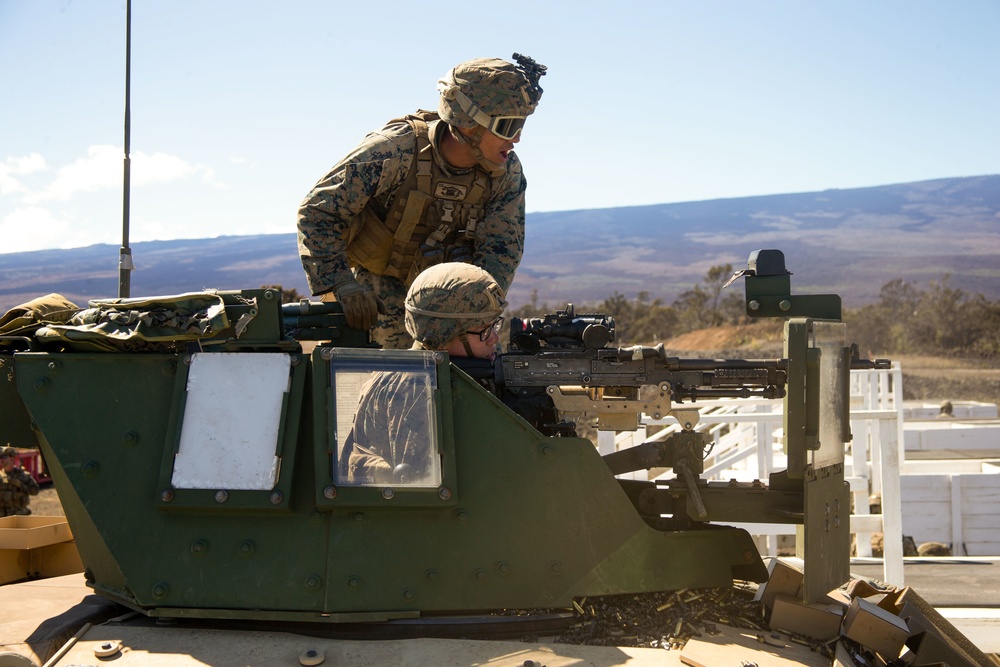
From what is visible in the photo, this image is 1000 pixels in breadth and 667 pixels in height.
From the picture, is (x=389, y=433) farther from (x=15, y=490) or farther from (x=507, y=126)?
(x=15, y=490)

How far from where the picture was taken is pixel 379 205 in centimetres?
583

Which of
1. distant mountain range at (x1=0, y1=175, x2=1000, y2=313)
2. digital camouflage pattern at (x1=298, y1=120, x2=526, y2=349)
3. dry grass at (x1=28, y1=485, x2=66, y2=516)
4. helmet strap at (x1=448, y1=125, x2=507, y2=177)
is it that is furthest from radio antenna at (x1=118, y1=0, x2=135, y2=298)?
distant mountain range at (x1=0, y1=175, x2=1000, y2=313)

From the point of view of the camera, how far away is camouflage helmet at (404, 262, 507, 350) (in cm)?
440

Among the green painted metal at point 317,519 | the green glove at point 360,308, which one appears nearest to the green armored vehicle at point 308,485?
the green painted metal at point 317,519

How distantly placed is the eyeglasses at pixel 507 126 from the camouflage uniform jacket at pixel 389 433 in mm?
1938

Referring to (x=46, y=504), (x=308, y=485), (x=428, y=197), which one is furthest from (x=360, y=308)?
(x=46, y=504)

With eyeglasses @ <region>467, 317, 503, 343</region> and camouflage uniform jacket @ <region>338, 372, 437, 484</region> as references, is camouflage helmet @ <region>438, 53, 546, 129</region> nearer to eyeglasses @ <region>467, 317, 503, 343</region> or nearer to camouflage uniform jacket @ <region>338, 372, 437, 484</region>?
eyeglasses @ <region>467, 317, 503, 343</region>

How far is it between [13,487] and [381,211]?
8.72 m

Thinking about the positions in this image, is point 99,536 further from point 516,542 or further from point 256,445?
point 516,542

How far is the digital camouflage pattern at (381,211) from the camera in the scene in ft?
17.8

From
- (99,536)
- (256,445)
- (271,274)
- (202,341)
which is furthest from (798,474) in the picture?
(271,274)

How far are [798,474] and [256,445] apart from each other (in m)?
2.08

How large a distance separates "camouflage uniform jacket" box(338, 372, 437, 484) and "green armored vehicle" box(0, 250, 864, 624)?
0.09 feet

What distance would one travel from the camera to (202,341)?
4.09 m
